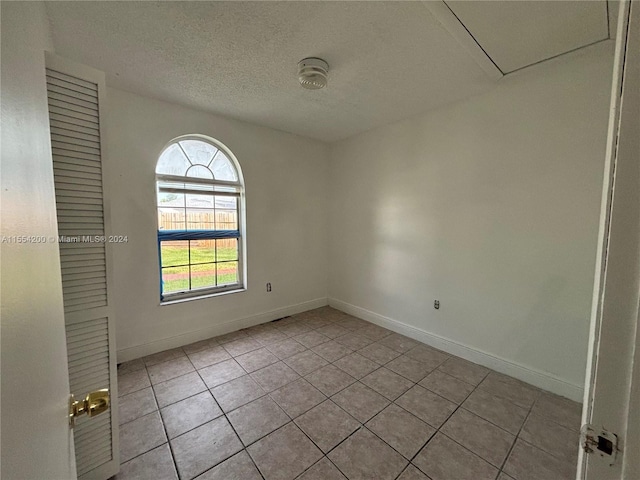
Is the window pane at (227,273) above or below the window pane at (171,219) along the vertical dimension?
below

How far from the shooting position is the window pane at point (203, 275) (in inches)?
116

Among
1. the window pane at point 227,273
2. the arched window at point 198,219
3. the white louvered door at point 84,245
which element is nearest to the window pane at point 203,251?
the arched window at point 198,219

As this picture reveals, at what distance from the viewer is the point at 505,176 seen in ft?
7.34

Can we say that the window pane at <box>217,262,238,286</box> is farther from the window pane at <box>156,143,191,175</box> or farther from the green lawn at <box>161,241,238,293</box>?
the window pane at <box>156,143,191,175</box>

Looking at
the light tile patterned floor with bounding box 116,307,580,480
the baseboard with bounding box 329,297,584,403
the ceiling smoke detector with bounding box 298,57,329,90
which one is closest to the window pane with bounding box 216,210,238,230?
the light tile patterned floor with bounding box 116,307,580,480

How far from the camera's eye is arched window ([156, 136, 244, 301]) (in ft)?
8.96

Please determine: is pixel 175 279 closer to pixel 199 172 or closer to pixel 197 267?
pixel 197 267

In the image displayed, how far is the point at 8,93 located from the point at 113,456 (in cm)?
185

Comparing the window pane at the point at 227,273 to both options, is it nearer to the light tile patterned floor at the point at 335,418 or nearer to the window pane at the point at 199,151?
the light tile patterned floor at the point at 335,418

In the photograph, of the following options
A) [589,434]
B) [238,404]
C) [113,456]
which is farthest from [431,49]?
[113,456]

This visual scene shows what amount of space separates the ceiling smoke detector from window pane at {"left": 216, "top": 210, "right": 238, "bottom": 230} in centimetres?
179

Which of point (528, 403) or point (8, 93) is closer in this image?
point (8, 93)

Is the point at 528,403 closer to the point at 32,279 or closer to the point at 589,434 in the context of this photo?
the point at 589,434

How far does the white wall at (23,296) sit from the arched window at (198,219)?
7.81 feet
